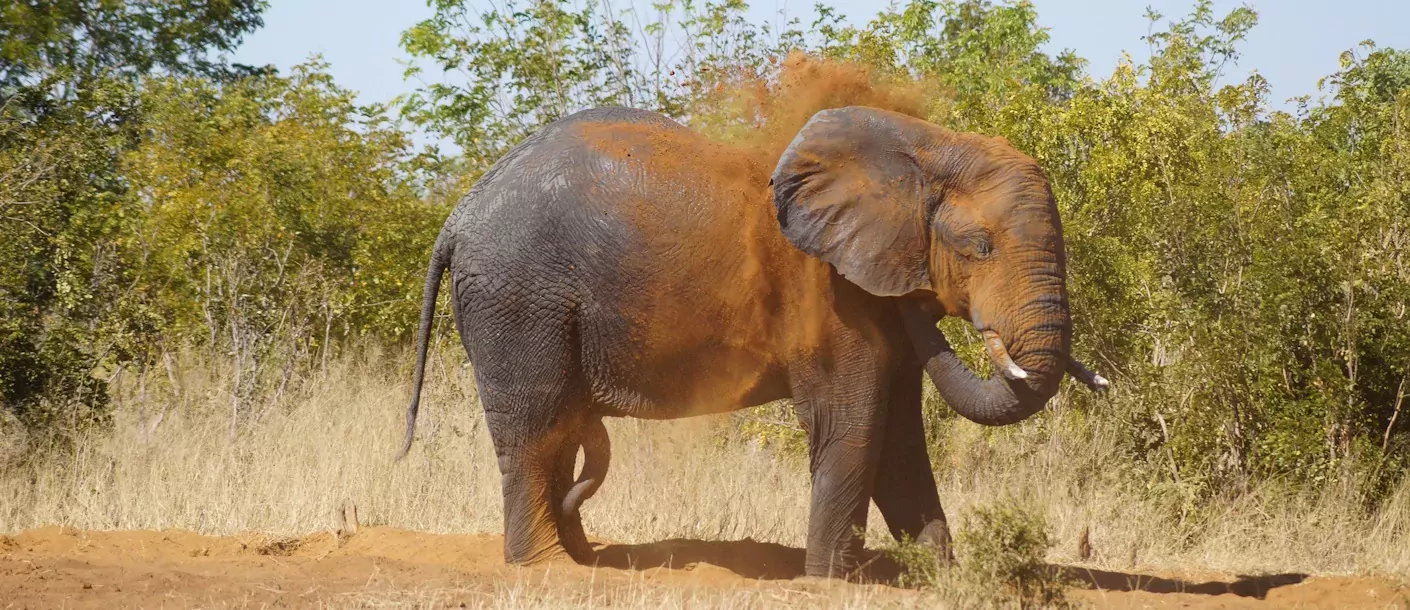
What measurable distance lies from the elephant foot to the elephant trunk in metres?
0.90

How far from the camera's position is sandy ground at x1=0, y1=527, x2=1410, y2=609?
764 centimetres

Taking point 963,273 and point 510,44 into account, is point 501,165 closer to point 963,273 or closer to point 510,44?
point 963,273

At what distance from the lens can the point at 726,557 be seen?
31.0 ft

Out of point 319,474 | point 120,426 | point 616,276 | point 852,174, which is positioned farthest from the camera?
point 120,426

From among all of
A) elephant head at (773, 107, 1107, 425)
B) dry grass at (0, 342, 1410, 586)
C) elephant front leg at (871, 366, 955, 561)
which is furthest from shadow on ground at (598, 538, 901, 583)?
elephant head at (773, 107, 1107, 425)

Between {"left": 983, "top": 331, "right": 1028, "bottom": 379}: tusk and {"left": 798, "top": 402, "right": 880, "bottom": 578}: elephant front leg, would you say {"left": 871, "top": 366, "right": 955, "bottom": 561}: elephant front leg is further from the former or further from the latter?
{"left": 983, "top": 331, "right": 1028, "bottom": 379}: tusk

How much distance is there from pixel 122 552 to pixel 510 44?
373 inches

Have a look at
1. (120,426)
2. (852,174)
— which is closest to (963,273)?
(852,174)

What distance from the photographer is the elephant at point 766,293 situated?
25.5ft

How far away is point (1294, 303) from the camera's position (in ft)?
34.3

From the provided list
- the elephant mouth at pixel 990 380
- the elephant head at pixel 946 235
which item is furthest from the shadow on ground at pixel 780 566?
the elephant head at pixel 946 235

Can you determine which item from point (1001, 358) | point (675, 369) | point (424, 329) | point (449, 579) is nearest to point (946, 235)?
point (1001, 358)

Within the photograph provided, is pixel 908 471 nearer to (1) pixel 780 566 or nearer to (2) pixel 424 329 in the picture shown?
(1) pixel 780 566

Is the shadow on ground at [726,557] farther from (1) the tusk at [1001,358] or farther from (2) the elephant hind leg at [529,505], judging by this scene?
(1) the tusk at [1001,358]
